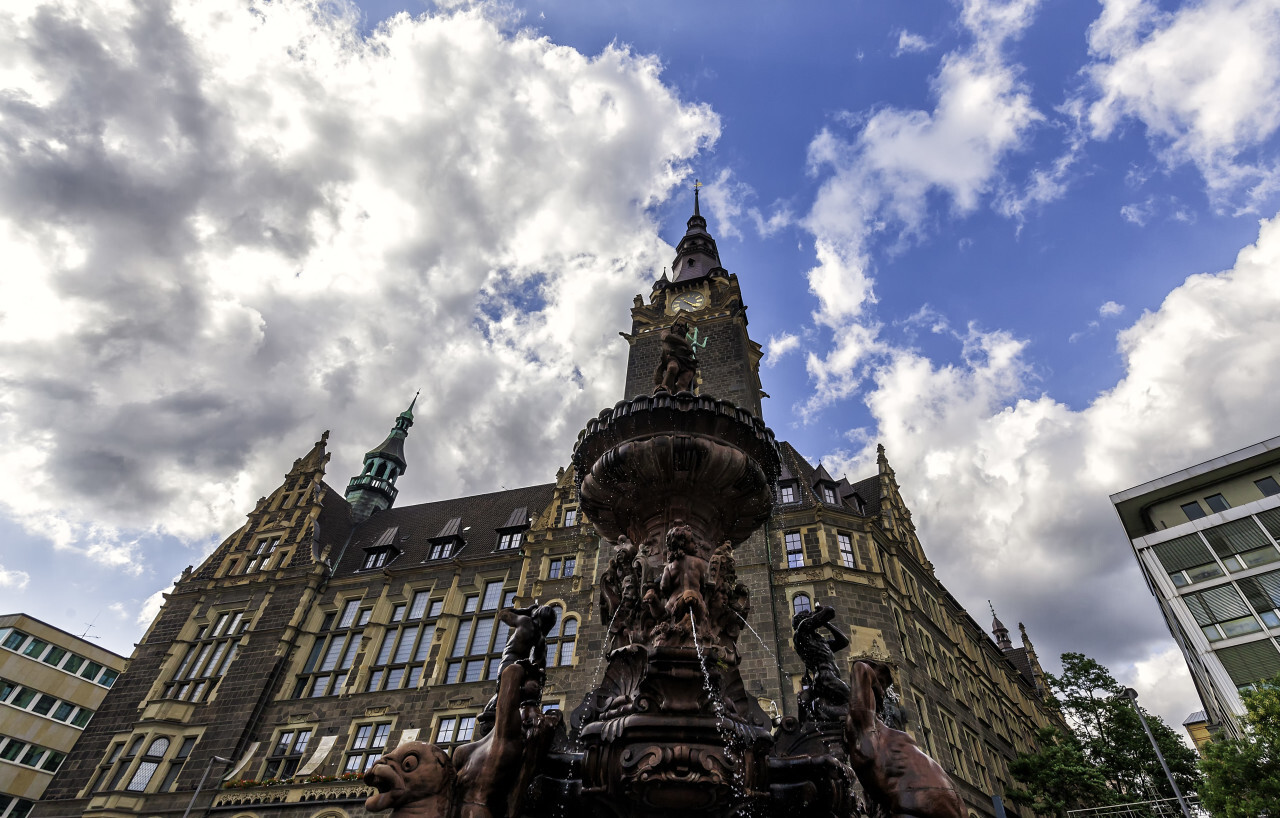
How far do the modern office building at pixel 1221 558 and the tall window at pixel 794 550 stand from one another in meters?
19.1

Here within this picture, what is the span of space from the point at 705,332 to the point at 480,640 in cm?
1652

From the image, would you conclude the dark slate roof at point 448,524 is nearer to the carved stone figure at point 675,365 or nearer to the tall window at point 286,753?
the tall window at point 286,753

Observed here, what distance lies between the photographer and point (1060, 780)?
2294 cm

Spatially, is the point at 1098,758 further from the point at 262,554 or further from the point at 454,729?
the point at 262,554

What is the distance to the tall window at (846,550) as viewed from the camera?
22.9 m

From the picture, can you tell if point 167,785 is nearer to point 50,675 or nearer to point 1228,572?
point 50,675

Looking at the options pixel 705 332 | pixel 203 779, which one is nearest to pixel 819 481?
pixel 705 332

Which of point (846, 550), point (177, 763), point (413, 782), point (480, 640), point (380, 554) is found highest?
point (380, 554)

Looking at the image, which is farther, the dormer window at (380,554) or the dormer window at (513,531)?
the dormer window at (380,554)

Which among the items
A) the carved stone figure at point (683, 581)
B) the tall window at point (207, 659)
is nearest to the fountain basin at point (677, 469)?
the carved stone figure at point (683, 581)

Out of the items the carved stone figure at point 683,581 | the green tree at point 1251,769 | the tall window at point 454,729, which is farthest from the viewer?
the tall window at point 454,729

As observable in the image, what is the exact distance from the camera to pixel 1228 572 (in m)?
30.5

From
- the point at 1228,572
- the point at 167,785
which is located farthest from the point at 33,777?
the point at 1228,572

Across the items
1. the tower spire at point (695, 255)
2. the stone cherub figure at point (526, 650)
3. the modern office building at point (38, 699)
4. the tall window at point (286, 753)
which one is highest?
the tower spire at point (695, 255)
